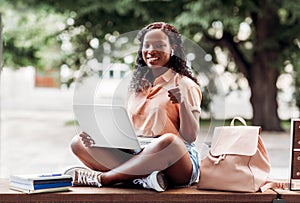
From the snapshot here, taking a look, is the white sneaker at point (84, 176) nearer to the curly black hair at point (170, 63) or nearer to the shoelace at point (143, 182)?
the shoelace at point (143, 182)

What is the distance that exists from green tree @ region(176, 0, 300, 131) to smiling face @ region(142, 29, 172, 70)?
137 inches

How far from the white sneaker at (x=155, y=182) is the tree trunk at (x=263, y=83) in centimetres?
502

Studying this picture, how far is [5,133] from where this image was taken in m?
7.36

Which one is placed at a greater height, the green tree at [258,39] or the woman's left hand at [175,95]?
the green tree at [258,39]

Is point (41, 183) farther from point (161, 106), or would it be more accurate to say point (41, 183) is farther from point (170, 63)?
point (170, 63)

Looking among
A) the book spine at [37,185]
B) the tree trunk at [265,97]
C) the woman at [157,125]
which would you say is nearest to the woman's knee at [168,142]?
the woman at [157,125]

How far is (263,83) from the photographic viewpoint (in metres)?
6.94

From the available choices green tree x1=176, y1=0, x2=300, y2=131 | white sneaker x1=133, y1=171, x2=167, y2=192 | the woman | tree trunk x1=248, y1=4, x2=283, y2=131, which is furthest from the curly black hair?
tree trunk x1=248, y1=4, x2=283, y2=131

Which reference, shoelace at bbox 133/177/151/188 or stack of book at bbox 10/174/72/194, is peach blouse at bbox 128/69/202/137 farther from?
stack of book at bbox 10/174/72/194

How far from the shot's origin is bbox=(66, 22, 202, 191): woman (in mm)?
1810

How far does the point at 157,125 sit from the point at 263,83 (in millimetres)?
5252

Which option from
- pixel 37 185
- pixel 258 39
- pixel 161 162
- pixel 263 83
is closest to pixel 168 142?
pixel 161 162

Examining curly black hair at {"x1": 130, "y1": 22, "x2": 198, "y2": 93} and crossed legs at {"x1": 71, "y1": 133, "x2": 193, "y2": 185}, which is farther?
curly black hair at {"x1": 130, "y1": 22, "x2": 198, "y2": 93}

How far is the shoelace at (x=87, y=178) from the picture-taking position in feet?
6.19
